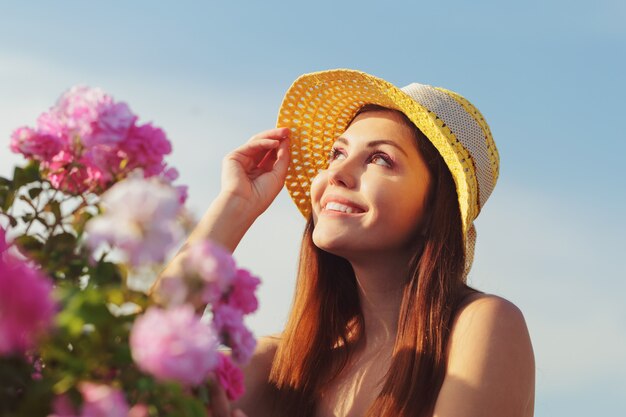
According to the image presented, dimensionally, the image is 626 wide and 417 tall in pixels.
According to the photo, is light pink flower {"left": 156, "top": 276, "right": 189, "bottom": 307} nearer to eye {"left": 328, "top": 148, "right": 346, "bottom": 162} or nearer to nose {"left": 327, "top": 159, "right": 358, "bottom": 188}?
nose {"left": 327, "top": 159, "right": 358, "bottom": 188}

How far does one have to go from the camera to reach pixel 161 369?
117 centimetres

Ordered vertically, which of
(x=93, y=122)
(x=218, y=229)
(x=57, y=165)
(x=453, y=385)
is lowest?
(x=453, y=385)

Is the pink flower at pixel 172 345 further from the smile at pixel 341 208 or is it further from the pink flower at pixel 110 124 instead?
the smile at pixel 341 208

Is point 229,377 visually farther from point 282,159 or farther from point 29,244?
point 282,159

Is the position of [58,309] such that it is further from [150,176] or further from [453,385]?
[453,385]

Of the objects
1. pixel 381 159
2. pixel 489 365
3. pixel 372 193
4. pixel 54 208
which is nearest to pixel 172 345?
pixel 54 208

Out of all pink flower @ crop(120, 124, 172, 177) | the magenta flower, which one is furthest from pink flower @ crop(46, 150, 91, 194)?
pink flower @ crop(120, 124, 172, 177)

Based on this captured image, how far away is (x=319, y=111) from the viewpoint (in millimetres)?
4234

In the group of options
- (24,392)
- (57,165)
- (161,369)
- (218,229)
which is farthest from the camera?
(218,229)

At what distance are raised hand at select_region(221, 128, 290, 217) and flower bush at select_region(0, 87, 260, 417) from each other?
198 centimetres

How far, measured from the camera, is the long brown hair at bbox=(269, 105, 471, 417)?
3.42 meters

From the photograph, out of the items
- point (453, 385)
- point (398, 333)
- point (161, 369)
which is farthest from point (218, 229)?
point (161, 369)

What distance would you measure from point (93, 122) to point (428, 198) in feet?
7.49

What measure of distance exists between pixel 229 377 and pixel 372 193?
1.97 m
